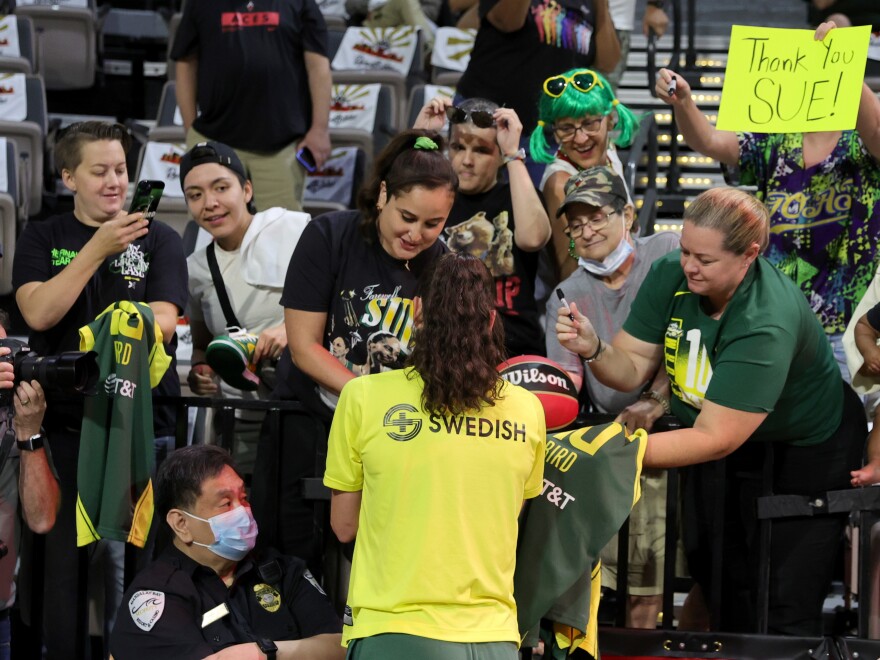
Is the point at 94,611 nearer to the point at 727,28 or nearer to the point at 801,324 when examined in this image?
the point at 801,324

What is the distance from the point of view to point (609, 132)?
440 cm

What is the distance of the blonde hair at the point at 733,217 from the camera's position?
122 inches

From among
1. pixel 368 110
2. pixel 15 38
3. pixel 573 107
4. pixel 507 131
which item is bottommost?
pixel 507 131

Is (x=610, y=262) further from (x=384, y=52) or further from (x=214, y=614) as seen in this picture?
(x=384, y=52)

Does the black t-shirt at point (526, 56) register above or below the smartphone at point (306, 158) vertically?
above

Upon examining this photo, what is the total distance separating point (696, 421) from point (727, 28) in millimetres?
6411

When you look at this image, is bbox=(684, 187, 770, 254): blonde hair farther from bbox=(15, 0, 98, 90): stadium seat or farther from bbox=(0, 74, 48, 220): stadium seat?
bbox=(15, 0, 98, 90): stadium seat

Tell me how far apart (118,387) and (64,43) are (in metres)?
5.68

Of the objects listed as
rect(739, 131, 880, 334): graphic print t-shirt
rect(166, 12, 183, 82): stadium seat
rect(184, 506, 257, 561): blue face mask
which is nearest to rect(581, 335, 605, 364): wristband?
rect(184, 506, 257, 561): blue face mask

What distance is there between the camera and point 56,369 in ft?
10.7

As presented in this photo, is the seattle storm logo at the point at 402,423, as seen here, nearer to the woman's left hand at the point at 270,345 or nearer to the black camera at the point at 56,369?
the black camera at the point at 56,369

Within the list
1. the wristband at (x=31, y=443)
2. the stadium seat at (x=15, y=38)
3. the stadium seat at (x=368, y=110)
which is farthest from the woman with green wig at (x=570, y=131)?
the stadium seat at (x=15, y=38)

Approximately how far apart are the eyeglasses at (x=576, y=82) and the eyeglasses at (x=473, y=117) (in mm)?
292

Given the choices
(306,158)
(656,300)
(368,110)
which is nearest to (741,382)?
(656,300)
